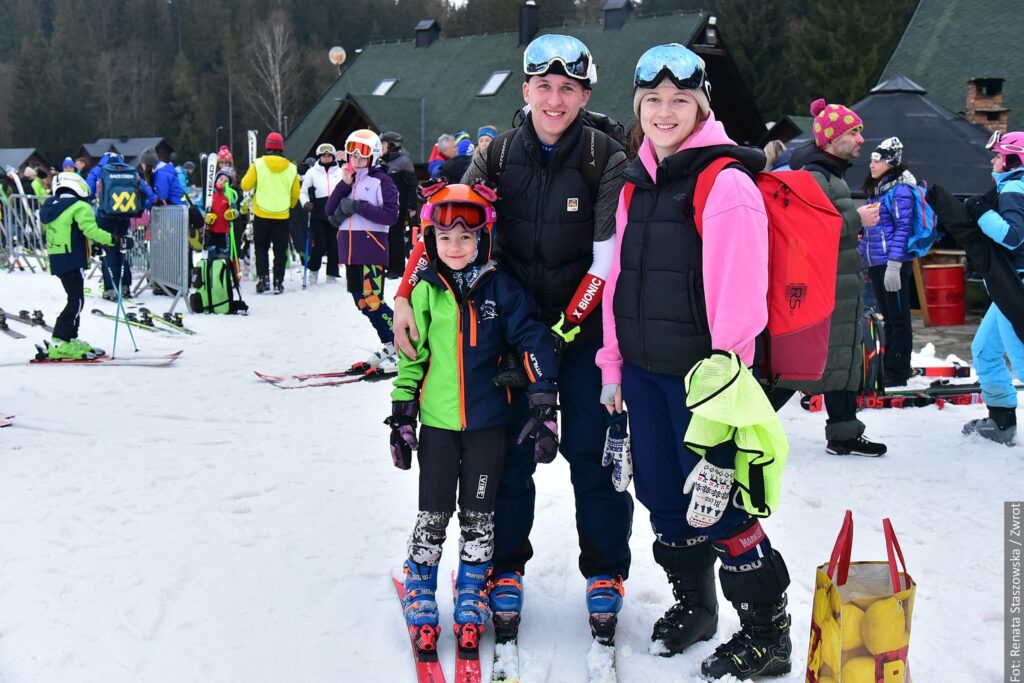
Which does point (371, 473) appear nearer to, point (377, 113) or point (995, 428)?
point (995, 428)

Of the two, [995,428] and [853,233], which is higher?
[853,233]

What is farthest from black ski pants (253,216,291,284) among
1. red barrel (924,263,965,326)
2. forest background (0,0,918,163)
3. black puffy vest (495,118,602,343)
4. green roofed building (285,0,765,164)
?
forest background (0,0,918,163)

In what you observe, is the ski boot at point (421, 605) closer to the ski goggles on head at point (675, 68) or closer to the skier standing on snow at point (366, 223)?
the ski goggles on head at point (675, 68)

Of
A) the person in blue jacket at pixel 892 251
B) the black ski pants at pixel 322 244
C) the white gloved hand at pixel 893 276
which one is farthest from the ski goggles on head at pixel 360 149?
the white gloved hand at pixel 893 276

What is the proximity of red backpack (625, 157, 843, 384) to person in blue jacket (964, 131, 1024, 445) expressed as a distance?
123 inches

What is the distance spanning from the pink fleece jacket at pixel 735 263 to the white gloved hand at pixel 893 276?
5.58 m

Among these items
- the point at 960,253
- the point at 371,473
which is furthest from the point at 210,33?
the point at 371,473

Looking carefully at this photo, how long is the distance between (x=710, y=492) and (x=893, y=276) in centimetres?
581

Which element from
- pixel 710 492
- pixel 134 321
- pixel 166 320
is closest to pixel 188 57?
pixel 166 320

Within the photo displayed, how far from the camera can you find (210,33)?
70438 mm

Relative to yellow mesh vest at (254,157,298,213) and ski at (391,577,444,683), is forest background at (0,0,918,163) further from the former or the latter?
ski at (391,577,444,683)

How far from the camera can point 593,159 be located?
3.21 meters

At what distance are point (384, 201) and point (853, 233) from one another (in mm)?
4362

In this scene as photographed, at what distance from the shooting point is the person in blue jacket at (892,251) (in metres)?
7.64
